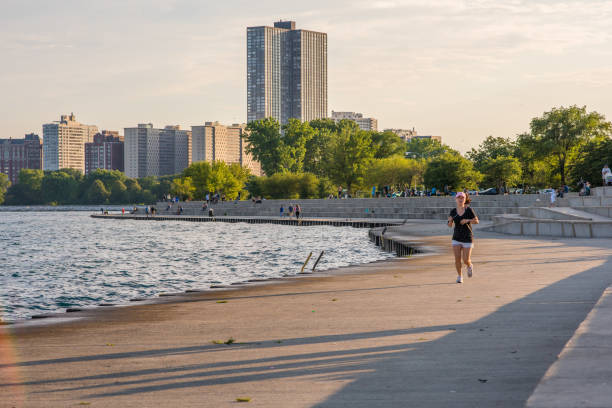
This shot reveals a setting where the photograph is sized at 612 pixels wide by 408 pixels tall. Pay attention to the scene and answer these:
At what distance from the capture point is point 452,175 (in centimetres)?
8569

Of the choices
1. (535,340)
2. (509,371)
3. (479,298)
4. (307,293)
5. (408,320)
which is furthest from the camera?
(307,293)

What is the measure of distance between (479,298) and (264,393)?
6.96m

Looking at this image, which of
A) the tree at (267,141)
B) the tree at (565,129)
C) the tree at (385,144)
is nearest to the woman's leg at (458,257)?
the tree at (565,129)

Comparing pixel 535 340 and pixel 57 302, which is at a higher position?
pixel 535 340

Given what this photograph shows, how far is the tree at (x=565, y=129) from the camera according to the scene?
263 feet

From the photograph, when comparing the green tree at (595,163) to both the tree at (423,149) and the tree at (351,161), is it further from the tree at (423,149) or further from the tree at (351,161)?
the tree at (423,149)

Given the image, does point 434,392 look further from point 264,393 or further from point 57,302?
point 57,302

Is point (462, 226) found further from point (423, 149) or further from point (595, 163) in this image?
point (423, 149)

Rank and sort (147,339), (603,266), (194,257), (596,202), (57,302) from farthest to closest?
(596,202) < (194,257) < (57,302) < (603,266) < (147,339)

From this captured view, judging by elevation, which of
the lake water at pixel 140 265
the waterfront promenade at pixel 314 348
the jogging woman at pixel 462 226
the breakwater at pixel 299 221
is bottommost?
the lake water at pixel 140 265

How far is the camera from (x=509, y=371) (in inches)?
263

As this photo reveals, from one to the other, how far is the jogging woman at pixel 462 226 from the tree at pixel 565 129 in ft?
232

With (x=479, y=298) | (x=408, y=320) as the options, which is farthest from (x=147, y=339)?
Result: (x=479, y=298)

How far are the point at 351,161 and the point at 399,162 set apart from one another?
11.1 metres
